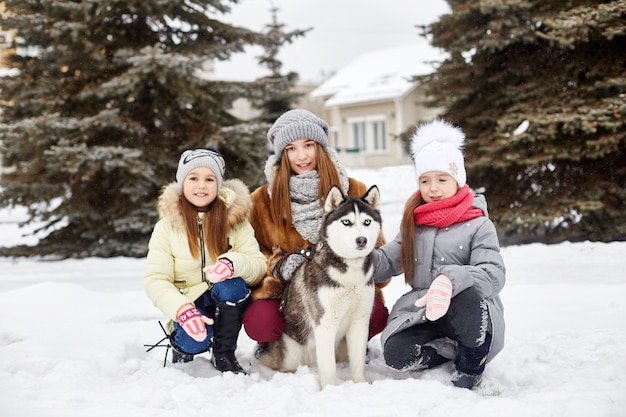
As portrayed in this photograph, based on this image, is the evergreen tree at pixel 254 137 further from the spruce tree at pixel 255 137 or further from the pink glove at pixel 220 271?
the pink glove at pixel 220 271

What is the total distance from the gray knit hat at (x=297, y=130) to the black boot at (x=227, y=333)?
39.1 inches

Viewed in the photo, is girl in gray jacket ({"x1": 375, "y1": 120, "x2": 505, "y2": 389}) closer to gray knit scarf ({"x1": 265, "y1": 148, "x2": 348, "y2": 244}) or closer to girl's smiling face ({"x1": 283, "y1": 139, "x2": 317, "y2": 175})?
gray knit scarf ({"x1": 265, "y1": 148, "x2": 348, "y2": 244})

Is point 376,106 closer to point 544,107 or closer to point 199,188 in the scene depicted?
point 544,107

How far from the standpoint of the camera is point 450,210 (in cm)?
284

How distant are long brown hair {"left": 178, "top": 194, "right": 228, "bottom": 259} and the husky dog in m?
0.56

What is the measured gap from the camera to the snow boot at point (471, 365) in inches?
105

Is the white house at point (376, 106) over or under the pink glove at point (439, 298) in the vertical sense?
over

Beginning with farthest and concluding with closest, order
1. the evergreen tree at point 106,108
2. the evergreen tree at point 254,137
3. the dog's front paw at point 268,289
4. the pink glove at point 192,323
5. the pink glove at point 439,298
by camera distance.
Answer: the evergreen tree at point 254,137 → the evergreen tree at point 106,108 → the dog's front paw at point 268,289 → the pink glove at point 192,323 → the pink glove at point 439,298

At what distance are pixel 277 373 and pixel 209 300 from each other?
0.59 meters

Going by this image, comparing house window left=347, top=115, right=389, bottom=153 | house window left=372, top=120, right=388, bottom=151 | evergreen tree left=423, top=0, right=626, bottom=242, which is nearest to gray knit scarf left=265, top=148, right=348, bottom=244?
evergreen tree left=423, top=0, right=626, bottom=242

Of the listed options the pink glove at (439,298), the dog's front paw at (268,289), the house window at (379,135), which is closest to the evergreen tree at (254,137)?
the dog's front paw at (268,289)

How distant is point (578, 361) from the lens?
3.02 metres

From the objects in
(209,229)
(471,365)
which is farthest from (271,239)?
(471,365)

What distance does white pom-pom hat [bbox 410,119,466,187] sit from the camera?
292 centimetres
